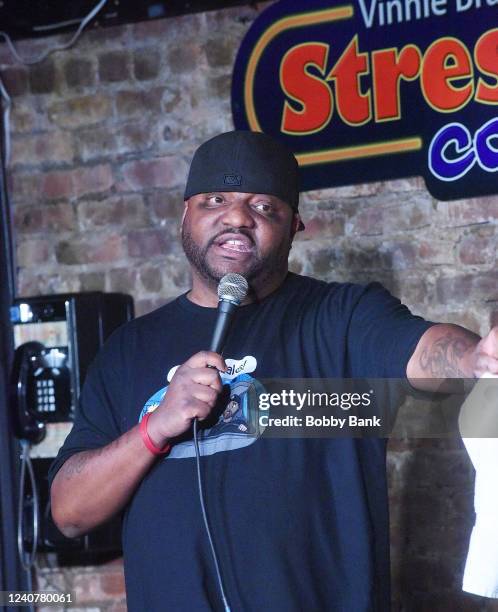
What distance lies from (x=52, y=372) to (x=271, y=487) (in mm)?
1107

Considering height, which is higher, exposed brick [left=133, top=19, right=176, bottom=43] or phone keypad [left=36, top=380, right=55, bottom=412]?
exposed brick [left=133, top=19, right=176, bottom=43]

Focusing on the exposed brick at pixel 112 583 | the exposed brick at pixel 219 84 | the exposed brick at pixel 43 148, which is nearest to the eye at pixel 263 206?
the exposed brick at pixel 219 84

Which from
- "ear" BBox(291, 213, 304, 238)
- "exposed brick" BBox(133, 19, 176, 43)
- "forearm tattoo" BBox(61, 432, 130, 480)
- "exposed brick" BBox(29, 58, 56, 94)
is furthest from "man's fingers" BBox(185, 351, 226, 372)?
"exposed brick" BBox(29, 58, 56, 94)

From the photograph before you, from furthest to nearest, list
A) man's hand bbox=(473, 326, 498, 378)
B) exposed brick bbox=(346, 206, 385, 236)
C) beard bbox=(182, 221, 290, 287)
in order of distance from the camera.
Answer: exposed brick bbox=(346, 206, 385, 236) → beard bbox=(182, 221, 290, 287) → man's hand bbox=(473, 326, 498, 378)

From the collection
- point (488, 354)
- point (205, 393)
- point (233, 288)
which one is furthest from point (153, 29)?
point (488, 354)

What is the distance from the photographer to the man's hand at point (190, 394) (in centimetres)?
142

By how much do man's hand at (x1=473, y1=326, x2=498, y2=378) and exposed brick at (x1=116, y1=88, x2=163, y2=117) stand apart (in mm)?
1662

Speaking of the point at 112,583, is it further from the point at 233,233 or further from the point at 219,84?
the point at 219,84

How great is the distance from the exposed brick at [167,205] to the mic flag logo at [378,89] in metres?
0.28

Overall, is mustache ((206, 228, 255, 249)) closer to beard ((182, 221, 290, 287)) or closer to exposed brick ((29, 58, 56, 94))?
beard ((182, 221, 290, 287))

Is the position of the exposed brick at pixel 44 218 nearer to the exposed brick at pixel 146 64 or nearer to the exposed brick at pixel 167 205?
the exposed brick at pixel 167 205

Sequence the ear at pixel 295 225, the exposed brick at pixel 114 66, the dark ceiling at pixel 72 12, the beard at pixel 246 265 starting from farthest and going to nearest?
the exposed brick at pixel 114 66 → the dark ceiling at pixel 72 12 → the ear at pixel 295 225 → the beard at pixel 246 265

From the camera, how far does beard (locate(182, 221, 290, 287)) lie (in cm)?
173

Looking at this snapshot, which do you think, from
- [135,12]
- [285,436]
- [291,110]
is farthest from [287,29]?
[285,436]
